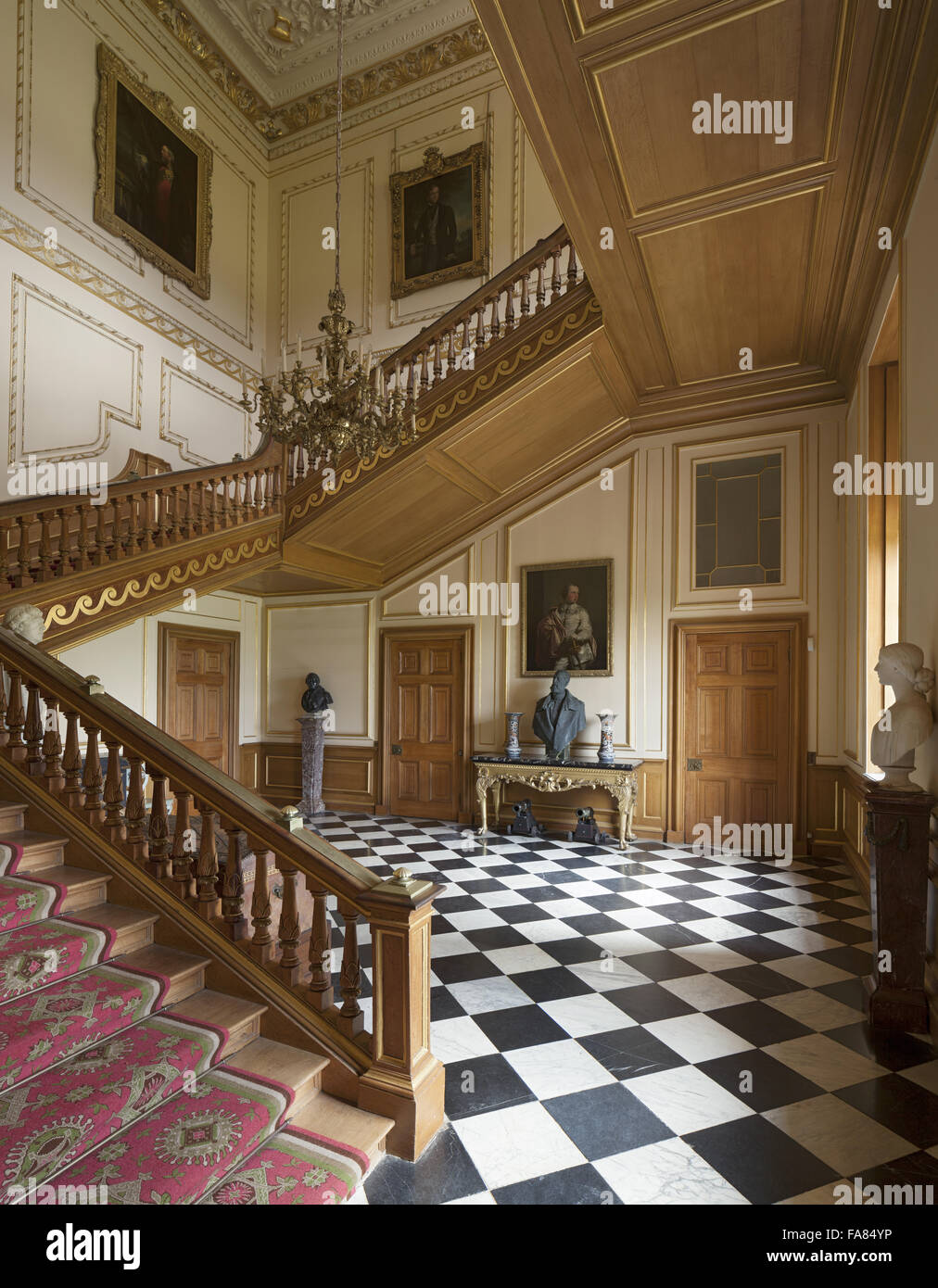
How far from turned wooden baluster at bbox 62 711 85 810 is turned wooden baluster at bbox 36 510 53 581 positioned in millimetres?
1739

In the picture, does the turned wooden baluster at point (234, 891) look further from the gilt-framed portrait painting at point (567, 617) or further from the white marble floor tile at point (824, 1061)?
the gilt-framed portrait painting at point (567, 617)

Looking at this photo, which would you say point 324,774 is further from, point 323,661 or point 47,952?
point 47,952

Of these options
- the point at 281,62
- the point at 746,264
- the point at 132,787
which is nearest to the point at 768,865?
the point at 746,264

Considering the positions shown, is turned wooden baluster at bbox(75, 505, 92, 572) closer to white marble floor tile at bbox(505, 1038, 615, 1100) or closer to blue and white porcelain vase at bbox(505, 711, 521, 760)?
white marble floor tile at bbox(505, 1038, 615, 1100)

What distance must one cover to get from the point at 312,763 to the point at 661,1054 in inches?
232

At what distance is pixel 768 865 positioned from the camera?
18.9 ft

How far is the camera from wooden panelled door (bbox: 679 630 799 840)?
6184 mm

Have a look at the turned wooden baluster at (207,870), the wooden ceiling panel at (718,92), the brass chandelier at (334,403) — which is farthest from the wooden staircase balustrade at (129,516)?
the wooden ceiling panel at (718,92)

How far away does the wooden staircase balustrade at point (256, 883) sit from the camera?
221 centimetres

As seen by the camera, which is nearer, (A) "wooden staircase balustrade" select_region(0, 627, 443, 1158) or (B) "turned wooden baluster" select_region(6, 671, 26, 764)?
(A) "wooden staircase balustrade" select_region(0, 627, 443, 1158)

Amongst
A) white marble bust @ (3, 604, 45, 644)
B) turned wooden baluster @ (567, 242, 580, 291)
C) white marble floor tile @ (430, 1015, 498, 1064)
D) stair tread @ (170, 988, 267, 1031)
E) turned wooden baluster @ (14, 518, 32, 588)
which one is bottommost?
white marble floor tile @ (430, 1015, 498, 1064)

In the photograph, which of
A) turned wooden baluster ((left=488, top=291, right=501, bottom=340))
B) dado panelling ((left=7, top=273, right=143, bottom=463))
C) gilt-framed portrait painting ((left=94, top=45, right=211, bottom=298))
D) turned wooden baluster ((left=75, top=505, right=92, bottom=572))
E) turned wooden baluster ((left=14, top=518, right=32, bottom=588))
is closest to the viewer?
turned wooden baluster ((left=14, top=518, right=32, bottom=588))

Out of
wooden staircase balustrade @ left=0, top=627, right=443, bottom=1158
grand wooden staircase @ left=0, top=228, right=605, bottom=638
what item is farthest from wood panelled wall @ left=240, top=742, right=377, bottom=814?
wooden staircase balustrade @ left=0, top=627, right=443, bottom=1158
